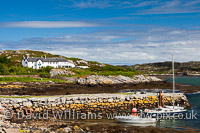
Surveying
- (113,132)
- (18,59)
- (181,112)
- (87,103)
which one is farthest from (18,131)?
(18,59)

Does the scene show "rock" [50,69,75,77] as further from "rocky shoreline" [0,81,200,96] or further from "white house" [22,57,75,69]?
"rocky shoreline" [0,81,200,96]

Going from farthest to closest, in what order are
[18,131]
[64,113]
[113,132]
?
[64,113], [113,132], [18,131]

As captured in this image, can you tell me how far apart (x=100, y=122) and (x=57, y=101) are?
26.3 feet

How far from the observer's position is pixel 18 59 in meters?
161

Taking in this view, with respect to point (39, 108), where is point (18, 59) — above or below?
above

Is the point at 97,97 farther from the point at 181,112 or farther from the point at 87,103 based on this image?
the point at 181,112

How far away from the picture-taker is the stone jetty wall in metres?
32.6

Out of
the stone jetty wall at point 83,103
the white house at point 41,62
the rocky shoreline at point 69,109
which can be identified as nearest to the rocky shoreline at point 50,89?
the stone jetty wall at point 83,103

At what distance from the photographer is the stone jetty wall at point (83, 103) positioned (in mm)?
32562

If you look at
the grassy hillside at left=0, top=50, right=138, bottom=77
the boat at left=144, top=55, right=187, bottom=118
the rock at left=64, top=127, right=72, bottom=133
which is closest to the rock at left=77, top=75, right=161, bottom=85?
the grassy hillside at left=0, top=50, right=138, bottom=77

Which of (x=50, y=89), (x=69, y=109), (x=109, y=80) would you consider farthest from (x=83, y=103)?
(x=109, y=80)

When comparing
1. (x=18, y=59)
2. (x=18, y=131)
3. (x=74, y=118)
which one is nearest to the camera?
(x=18, y=131)

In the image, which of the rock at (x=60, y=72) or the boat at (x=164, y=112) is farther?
the rock at (x=60, y=72)

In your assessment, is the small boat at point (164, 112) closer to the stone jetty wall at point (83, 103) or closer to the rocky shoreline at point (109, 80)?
the stone jetty wall at point (83, 103)
